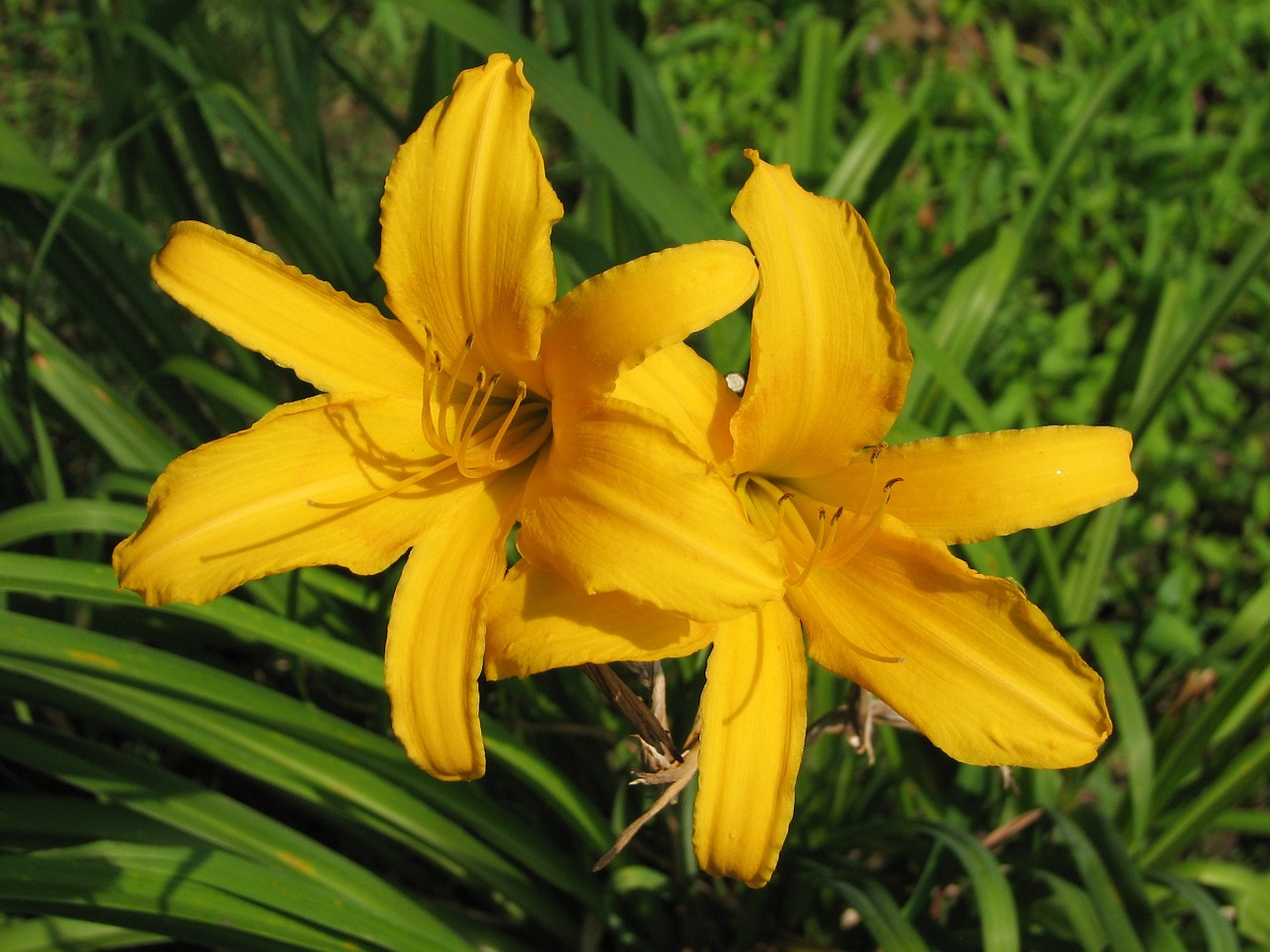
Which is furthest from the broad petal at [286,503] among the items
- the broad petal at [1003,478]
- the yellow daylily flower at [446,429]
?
the broad petal at [1003,478]

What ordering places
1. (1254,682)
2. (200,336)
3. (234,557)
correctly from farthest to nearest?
(200,336), (1254,682), (234,557)

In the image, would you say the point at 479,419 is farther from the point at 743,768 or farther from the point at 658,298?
the point at 743,768

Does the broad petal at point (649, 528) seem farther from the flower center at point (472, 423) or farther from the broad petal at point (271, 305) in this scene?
the broad petal at point (271, 305)

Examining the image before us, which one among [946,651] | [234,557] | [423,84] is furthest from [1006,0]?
[234,557]

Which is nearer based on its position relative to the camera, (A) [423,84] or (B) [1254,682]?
(B) [1254,682]

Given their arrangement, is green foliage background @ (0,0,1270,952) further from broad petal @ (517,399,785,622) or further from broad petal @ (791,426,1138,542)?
broad petal @ (517,399,785,622)

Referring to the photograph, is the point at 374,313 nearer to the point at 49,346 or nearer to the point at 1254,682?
the point at 49,346

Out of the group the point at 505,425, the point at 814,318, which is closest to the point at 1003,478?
the point at 814,318

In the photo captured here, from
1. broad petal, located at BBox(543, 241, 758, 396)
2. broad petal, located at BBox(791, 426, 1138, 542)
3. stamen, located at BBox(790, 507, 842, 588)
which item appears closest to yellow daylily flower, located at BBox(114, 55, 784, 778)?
broad petal, located at BBox(543, 241, 758, 396)
